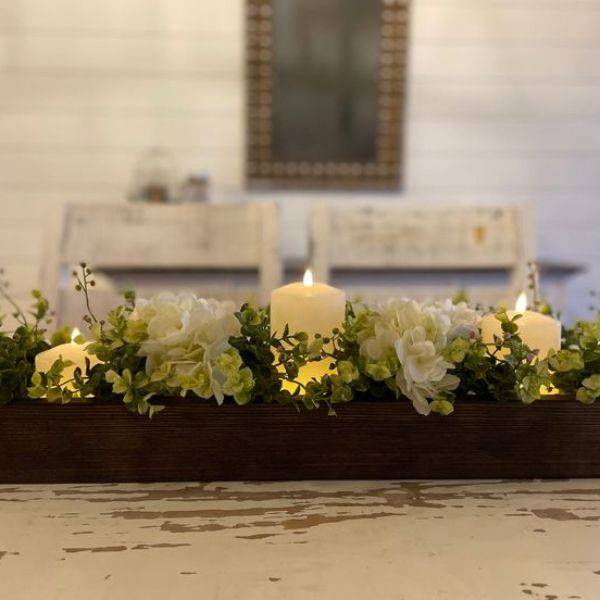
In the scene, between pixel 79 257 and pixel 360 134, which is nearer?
pixel 79 257

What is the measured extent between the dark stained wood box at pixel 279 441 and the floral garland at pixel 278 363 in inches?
0.6

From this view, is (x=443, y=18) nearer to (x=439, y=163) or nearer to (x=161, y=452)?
(x=439, y=163)

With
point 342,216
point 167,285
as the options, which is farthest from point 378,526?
point 167,285

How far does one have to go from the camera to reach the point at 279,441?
1.88ft

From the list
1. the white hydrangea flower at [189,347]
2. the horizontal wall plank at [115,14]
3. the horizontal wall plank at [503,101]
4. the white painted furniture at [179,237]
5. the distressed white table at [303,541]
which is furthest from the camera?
the horizontal wall plank at [503,101]

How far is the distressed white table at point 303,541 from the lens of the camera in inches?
16.4

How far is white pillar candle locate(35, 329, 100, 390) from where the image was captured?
24.0 inches

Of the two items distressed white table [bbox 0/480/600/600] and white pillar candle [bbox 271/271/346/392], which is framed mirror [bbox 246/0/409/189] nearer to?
white pillar candle [bbox 271/271/346/392]

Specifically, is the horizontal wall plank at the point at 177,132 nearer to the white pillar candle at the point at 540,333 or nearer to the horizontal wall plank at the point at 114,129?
the horizontal wall plank at the point at 114,129

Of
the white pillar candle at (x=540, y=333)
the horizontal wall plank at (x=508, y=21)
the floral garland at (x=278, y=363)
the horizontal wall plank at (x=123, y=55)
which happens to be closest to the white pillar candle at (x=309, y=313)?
the floral garland at (x=278, y=363)

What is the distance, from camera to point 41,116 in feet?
7.34

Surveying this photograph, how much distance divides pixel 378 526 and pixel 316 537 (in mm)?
53

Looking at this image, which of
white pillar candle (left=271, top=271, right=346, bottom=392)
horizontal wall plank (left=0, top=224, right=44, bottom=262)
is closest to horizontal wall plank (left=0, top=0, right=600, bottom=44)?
horizontal wall plank (left=0, top=224, right=44, bottom=262)

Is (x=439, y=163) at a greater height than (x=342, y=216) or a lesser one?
greater
